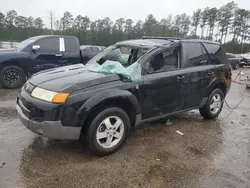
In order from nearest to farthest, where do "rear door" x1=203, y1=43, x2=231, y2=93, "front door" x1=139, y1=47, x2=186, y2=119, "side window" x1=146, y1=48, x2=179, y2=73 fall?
"front door" x1=139, y1=47, x2=186, y2=119 → "side window" x1=146, y1=48, x2=179, y2=73 → "rear door" x1=203, y1=43, x2=231, y2=93

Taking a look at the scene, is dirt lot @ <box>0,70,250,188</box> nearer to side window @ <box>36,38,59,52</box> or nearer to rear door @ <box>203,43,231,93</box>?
rear door @ <box>203,43,231,93</box>

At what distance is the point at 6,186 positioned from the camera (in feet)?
8.60

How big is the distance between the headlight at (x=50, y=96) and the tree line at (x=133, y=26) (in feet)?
127

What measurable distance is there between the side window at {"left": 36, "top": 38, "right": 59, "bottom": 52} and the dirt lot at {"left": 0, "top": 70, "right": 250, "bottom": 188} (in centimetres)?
373

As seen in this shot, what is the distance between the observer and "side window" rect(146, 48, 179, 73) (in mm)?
3836

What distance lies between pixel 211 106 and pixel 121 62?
2312 mm

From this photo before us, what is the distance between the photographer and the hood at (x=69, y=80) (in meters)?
3.11

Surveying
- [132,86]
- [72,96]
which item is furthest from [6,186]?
[132,86]

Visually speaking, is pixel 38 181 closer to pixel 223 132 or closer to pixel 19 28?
pixel 223 132

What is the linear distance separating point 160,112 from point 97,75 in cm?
128

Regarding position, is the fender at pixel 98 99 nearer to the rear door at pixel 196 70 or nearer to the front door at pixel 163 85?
the front door at pixel 163 85

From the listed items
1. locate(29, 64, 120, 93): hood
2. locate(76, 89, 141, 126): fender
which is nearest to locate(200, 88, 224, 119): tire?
locate(76, 89, 141, 126): fender

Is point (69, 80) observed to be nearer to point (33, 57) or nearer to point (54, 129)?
point (54, 129)

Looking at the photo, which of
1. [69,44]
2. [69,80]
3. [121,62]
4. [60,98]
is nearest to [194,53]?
[121,62]
